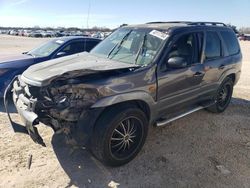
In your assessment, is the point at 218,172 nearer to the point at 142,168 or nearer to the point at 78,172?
the point at 142,168

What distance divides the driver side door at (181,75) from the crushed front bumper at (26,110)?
1831 millimetres

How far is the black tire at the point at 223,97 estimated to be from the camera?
5.77 metres

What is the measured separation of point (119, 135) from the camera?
3.65 metres

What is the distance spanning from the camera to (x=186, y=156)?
13.2 feet

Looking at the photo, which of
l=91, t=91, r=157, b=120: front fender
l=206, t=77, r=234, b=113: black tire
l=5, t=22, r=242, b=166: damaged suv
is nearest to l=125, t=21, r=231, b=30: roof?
l=5, t=22, r=242, b=166: damaged suv

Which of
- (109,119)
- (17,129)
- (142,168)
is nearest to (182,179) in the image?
(142,168)

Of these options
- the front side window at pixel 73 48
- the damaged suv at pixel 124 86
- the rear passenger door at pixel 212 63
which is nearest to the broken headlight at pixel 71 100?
the damaged suv at pixel 124 86

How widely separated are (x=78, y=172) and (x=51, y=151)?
744 millimetres

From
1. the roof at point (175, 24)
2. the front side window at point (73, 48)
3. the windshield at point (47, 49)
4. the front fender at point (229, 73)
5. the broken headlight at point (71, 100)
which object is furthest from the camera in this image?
the front side window at point (73, 48)

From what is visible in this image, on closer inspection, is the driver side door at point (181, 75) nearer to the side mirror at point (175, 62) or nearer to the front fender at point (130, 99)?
the side mirror at point (175, 62)

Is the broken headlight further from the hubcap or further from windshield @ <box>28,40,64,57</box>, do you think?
windshield @ <box>28,40,64,57</box>

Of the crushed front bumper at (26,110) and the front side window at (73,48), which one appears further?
the front side window at (73,48)

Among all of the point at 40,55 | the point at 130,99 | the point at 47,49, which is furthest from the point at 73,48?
the point at 130,99

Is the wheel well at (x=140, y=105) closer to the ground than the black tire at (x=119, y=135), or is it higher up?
higher up
